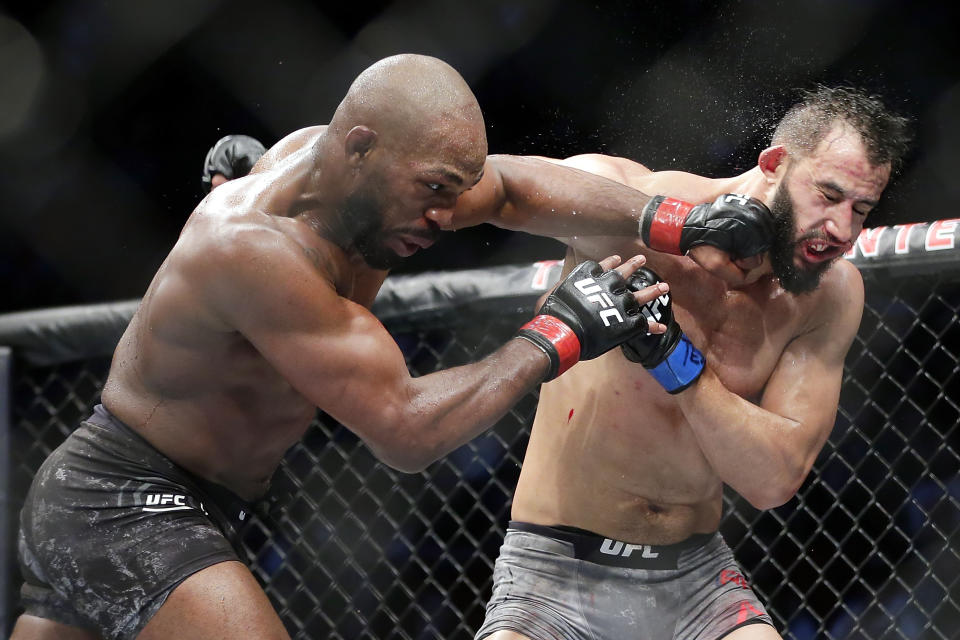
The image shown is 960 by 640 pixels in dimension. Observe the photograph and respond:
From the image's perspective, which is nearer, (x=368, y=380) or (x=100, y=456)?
(x=368, y=380)

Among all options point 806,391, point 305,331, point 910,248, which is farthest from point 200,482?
point 910,248

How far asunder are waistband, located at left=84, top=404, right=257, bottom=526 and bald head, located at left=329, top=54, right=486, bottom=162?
576 millimetres

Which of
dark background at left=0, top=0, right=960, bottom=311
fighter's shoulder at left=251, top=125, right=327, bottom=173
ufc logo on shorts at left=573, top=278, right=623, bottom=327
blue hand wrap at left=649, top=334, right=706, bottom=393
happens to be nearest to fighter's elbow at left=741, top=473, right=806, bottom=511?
blue hand wrap at left=649, top=334, right=706, bottom=393

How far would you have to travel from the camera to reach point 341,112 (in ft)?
5.10

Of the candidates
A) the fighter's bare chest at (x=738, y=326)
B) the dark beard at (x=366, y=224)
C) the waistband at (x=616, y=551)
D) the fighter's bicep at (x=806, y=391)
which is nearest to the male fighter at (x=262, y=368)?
the dark beard at (x=366, y=224)

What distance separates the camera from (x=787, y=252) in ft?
5.87

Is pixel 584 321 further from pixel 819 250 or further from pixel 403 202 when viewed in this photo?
pixel 819 250

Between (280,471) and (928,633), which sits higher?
(280,471)

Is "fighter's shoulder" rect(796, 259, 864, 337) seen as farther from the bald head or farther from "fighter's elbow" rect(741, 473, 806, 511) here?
the bald head

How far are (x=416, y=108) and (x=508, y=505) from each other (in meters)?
1.36

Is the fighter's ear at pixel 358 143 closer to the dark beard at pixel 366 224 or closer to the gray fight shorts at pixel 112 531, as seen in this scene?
the dark beard at pixel 366 224

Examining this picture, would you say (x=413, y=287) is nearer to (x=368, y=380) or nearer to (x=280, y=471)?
(x=280, y=471)

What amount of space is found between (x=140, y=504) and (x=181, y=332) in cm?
27

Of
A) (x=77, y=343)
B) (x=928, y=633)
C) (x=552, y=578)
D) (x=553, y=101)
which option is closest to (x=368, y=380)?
(x=552, y=578)
